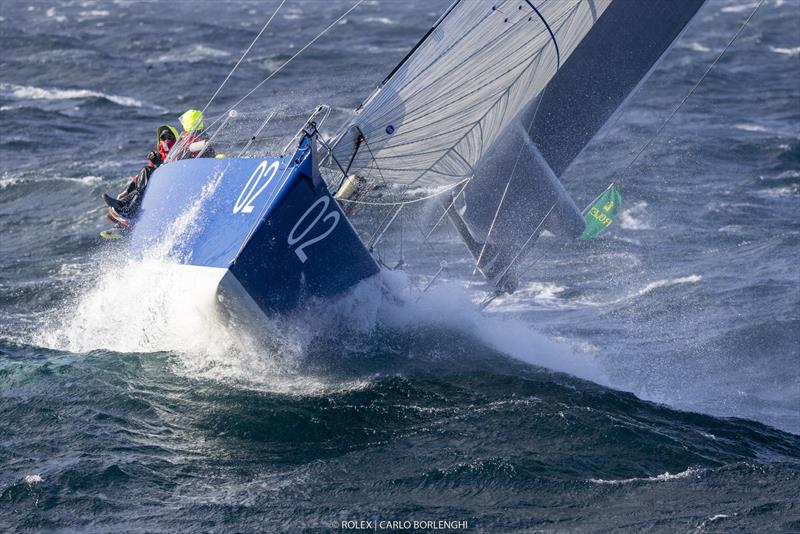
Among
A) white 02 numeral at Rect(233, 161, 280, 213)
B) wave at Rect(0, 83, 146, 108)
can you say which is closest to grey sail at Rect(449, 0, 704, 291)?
white 02 numeral at Rect(233, 161, 280, 213)

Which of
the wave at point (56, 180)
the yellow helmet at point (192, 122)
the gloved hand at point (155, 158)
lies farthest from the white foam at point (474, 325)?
the wave at point (56, 180)

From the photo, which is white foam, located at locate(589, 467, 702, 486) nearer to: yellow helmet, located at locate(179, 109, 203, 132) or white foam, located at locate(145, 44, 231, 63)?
yellow helmet, located at locate(179, 109, 203, 132)

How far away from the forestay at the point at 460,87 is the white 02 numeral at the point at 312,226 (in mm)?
629

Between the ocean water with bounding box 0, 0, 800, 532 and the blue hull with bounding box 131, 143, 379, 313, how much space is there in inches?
11.6

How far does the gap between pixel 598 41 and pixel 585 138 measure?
985mm

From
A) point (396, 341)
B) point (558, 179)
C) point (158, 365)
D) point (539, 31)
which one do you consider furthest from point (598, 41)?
point (158, 365)

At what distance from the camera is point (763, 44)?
1119 inches

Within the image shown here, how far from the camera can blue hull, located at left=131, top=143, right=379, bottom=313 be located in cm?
836

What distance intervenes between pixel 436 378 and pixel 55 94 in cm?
1676

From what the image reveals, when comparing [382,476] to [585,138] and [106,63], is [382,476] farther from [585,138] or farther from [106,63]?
[106,63]

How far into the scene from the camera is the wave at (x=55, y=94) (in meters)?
22.6

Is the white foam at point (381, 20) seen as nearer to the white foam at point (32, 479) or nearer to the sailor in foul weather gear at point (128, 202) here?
the sailor in foul weather gear at point (128, 202)

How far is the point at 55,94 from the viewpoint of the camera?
23.1m

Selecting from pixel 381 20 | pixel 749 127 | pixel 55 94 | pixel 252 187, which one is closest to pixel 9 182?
pixel 55 94
